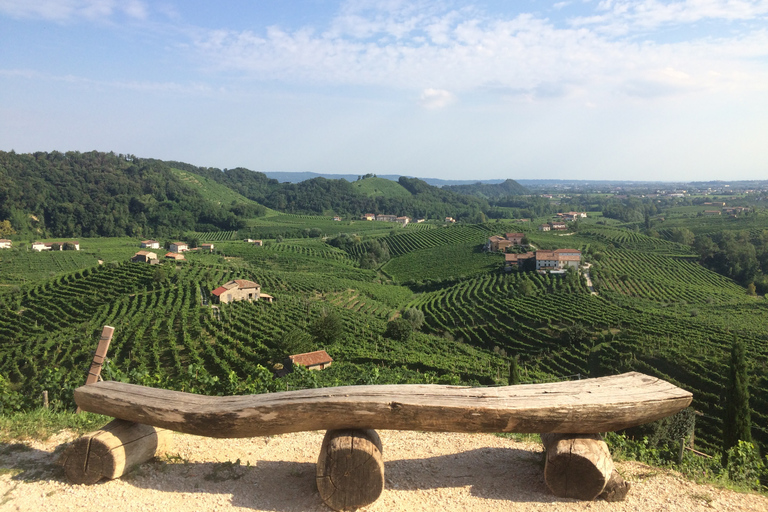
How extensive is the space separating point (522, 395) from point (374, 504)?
211cm

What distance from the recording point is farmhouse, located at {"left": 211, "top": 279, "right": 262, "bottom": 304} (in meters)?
37.9

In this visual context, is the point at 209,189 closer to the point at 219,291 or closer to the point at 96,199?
the point at 96,199

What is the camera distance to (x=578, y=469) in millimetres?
4992

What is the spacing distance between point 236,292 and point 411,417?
119 ft

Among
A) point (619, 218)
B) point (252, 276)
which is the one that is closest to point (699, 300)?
point (252, 276)

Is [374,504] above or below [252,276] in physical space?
above

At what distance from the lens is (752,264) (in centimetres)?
6128

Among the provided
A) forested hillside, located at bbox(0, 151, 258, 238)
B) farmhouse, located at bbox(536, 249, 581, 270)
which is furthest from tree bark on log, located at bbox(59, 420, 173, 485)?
forested hillside, located at bbox(0, 151, 258, 238)

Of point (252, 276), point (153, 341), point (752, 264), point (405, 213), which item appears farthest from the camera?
point (405, 213)

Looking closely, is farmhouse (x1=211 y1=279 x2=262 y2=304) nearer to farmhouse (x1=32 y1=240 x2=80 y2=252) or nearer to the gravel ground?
the gravel ground

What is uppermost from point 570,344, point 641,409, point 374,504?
point 641,409

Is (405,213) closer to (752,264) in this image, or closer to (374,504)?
(752,264)

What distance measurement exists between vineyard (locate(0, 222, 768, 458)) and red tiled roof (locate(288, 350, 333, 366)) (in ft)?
4.84

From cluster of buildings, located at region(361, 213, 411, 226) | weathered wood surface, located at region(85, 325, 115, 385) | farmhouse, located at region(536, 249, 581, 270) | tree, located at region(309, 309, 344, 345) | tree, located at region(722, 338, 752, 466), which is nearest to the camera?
weathered wood surface, located at region(85, 325, 115, 385)
